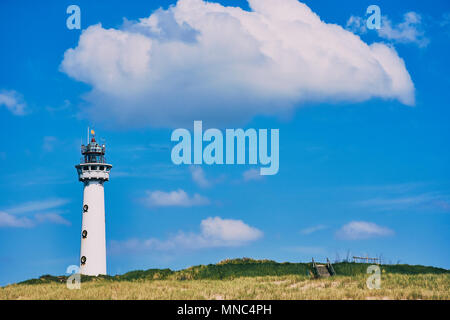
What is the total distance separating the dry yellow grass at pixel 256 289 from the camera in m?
42.2

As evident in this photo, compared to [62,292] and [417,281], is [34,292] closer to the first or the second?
[62,292]

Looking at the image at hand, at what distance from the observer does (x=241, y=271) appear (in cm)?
5500

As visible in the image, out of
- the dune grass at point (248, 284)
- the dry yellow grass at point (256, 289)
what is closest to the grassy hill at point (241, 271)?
the dune grass at point (248, 284)

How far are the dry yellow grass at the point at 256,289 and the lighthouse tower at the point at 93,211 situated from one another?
468 cm

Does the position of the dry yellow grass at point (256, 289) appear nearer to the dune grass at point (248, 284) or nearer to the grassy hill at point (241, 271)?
the dune grass at point (248, 284)

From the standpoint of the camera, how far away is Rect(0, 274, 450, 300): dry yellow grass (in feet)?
138

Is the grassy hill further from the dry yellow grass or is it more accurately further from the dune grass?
the dry yellow grass

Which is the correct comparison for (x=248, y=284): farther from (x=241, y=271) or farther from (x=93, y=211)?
(x=93, y=211)

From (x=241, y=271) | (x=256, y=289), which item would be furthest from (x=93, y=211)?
(x=256, y=289)

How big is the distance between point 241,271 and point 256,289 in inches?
386

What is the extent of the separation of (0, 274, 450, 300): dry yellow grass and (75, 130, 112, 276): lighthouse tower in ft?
15.4

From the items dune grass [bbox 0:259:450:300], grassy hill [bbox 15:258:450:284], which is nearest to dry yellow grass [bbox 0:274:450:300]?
dune grass [bbox 0:259:450:300]
